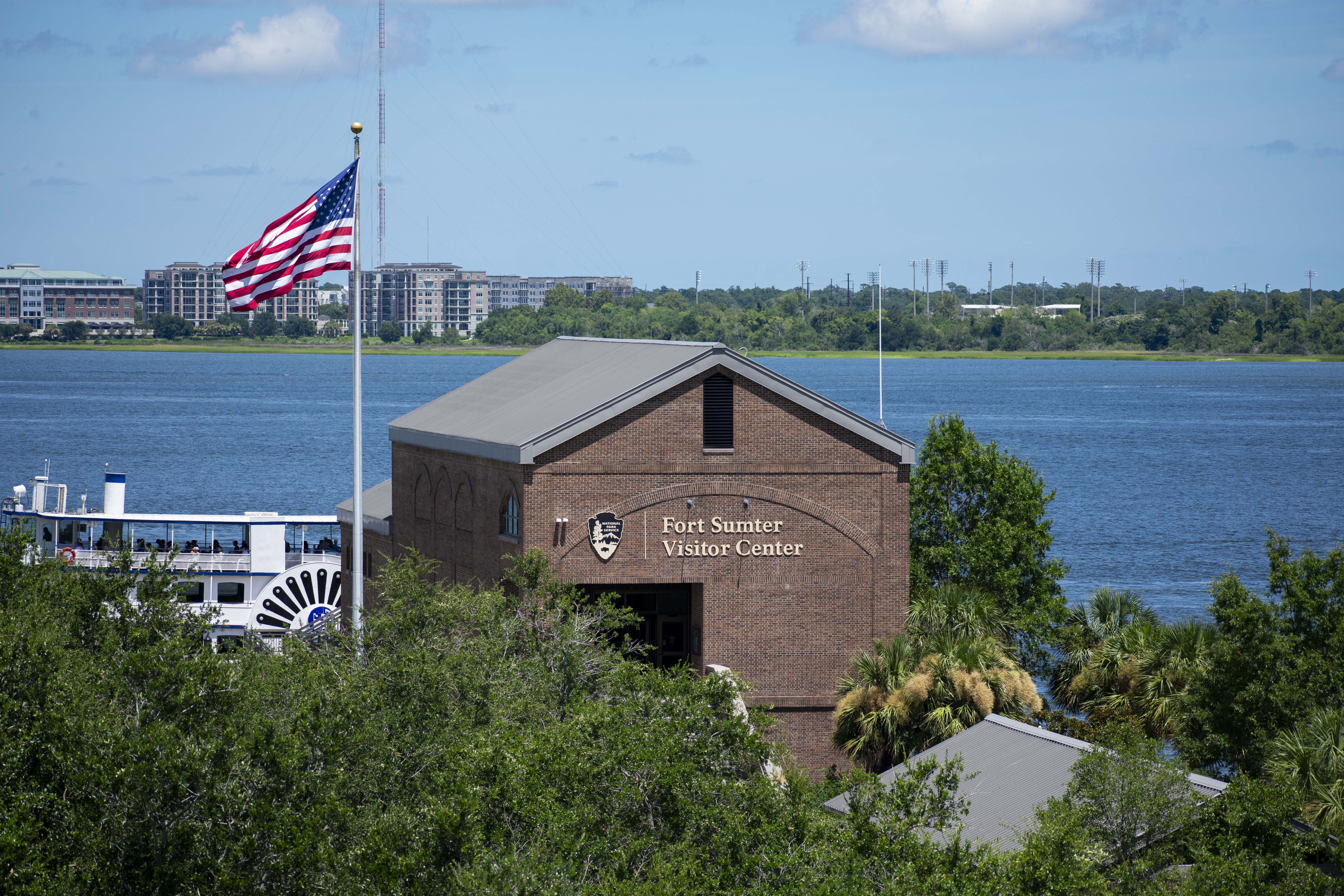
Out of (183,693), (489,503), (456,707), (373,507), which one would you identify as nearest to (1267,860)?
(456,707)

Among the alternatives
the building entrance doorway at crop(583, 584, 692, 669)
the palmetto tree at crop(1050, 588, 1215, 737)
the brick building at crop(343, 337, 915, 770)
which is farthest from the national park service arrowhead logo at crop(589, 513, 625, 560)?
the palmetto tree at crop(1050, 588, 1215, 737)

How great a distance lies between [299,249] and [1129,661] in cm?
2104

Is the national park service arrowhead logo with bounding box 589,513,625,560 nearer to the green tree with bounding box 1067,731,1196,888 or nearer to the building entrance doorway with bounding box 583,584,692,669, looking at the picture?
the building entrance doorway with bounding box 583,584,692,669

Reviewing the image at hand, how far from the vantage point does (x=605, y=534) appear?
37938mm

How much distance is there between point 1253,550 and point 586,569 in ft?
212

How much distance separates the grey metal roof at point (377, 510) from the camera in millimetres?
49031

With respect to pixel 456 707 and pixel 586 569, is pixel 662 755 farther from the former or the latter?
pixel 586 569

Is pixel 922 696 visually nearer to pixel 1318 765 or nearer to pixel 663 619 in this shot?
pixel 663 619

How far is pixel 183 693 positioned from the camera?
20359 millimetres

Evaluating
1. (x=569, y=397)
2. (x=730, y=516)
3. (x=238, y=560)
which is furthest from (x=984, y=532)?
(x=238, y=560)

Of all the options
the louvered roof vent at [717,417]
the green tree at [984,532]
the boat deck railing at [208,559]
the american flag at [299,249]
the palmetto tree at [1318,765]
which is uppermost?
the american flag at [299,249]

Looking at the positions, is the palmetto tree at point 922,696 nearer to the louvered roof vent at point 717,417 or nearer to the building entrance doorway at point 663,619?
the building entrance doorway at point 663,619

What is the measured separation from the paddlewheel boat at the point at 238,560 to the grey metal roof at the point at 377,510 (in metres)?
3.03

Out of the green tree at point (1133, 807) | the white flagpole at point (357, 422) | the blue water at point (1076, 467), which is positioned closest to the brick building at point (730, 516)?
the white flagpole at point (357, 422)
